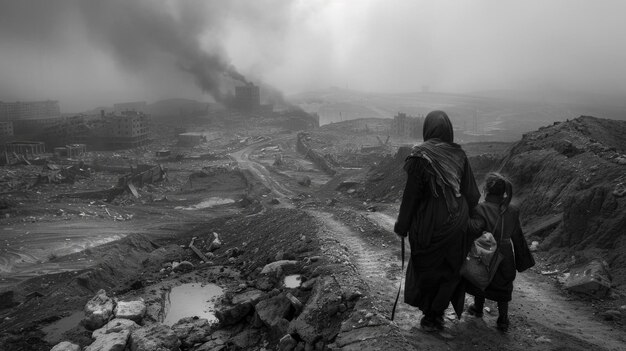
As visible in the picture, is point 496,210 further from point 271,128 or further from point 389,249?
point 271,128

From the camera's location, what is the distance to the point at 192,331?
23.2 feet

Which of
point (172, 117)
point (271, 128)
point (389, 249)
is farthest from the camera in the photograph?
point (172, 117)

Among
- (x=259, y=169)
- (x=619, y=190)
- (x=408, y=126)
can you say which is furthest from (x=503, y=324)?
(x=408, y=126)

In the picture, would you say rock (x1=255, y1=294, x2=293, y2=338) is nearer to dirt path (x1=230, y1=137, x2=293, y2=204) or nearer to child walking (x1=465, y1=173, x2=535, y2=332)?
child walking (x1=465, y1=173, x2=535, y2=332)

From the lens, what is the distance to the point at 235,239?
551 inches

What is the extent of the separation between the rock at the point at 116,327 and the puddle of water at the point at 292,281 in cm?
246

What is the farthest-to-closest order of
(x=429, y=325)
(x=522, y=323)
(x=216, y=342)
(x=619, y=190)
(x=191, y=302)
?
(x=191, y=302)
(x=619, y=190)
(x=216, y=342)
(x=522, y=323)
(x=429, y=325)

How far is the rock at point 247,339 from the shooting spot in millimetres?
6168

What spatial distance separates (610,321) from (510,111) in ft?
310

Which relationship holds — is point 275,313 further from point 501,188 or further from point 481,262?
point 501,188

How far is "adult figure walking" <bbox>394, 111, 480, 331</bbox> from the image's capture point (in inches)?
154

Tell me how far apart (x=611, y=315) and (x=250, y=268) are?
21.9ft

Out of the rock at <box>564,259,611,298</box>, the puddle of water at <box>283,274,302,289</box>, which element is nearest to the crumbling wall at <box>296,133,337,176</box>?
the puddle of water at <box>283,274,302,289</box>

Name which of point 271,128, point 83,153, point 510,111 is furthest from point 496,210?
point 510,111
